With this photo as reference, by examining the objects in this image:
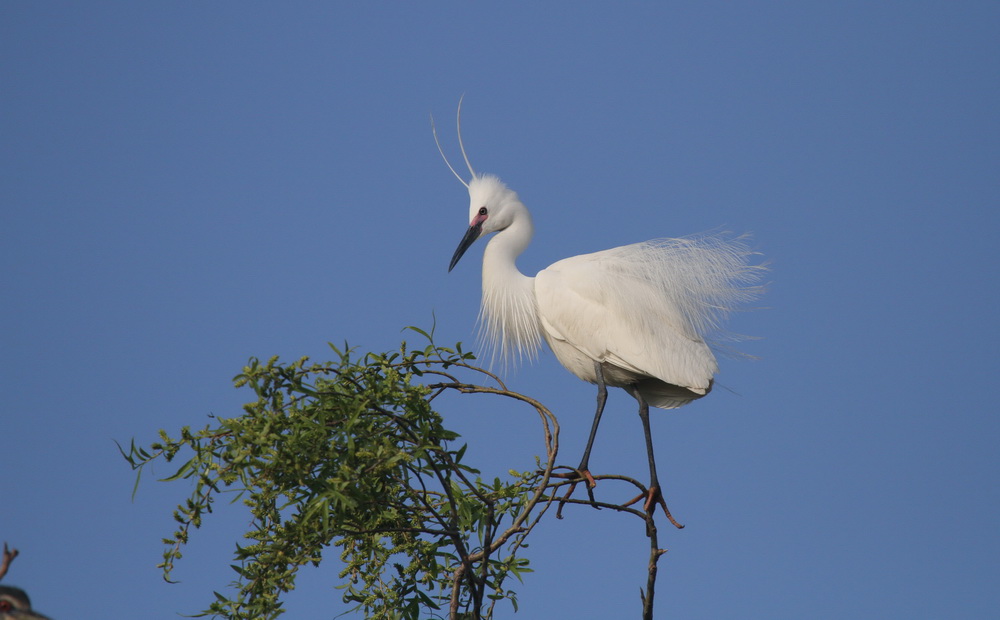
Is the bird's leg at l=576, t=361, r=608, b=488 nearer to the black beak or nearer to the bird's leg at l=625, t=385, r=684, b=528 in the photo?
the bird's leg at l=625, t=385, r=684, b=528

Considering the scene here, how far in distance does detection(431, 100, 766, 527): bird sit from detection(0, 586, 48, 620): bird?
9.43ft

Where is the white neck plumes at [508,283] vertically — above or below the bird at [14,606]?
above

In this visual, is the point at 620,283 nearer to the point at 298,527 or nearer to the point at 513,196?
the point at 513,196

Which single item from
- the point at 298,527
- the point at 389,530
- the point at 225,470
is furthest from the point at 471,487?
the point at 225,470

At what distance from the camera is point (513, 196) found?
574 centimetres

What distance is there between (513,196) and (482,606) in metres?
2.93

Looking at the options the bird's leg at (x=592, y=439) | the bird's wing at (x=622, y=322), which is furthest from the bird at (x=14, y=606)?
the bird's wing at (x=622, y=322)

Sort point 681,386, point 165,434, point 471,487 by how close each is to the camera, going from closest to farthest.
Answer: point 165,434, point 471,487, point 681,386

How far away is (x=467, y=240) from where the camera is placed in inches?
222

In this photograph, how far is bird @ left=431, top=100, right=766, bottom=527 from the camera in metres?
5.03

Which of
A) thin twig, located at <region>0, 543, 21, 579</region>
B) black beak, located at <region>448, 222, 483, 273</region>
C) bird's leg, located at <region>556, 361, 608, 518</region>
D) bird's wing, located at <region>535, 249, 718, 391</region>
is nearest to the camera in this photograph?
thin twig, located at <region>0, 543, 21, 579</region>

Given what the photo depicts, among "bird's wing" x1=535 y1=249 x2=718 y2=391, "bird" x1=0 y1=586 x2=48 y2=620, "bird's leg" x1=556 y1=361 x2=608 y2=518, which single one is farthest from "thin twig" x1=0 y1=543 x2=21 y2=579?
"bird's wing" x1=535 y1=249 x2=718 y2=391

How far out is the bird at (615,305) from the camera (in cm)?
503

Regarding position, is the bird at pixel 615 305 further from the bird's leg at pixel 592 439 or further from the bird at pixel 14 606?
the bird at pixel 14 606
